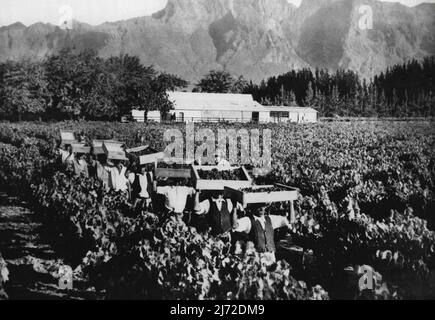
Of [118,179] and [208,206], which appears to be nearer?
[208,206]

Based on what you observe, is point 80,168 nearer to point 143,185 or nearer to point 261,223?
point 143,185

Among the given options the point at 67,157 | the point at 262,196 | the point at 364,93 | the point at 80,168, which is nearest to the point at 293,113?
the point at 364,93

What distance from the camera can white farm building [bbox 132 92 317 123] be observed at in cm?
5294

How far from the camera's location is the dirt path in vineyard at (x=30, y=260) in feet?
22.4

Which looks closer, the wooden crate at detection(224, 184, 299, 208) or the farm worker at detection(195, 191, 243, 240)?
the farm worker at detection(195, 191, 243, 240)

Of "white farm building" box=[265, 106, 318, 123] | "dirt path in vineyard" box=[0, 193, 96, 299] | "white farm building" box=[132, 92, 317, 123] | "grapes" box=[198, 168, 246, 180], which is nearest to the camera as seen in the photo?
"dirt path in vineyard" box=[0, 193, 96, 299]

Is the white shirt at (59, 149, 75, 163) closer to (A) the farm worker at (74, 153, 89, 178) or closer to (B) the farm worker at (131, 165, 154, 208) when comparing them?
(A) the farm worker at (74, 153, 89, 178)

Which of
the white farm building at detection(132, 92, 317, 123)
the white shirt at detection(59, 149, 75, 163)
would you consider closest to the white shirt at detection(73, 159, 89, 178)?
the white shirt at detection(59, 149, 75, 163)

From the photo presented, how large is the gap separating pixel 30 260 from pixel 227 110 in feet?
155

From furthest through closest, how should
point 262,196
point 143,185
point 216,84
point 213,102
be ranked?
point 216,84 → point 213,102 → point 143,185 → point 262,196

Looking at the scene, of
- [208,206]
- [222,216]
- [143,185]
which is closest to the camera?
[222,216]

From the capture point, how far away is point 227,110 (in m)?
54.1

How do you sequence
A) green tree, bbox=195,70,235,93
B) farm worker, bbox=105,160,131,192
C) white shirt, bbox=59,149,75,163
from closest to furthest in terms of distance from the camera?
farm worker, bbox=105,160,131,192 < white shirt, bbox=59,149,75,163 < green tree, bbox=195,70,235,93

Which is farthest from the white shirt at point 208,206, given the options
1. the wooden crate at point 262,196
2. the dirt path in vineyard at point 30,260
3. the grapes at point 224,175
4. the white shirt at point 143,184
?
the dirt path in vineyard at point 30,260
